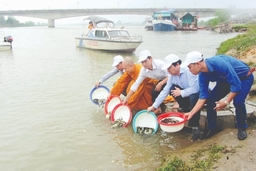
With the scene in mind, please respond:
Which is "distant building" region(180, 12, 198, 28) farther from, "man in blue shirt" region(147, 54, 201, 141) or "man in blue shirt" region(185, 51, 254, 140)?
"man in blue shirt" region(185, 51, 254, 140)

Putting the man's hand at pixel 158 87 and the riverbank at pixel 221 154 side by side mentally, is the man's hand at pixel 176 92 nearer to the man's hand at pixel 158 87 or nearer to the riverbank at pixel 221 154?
the man's hand at pixel 158 87

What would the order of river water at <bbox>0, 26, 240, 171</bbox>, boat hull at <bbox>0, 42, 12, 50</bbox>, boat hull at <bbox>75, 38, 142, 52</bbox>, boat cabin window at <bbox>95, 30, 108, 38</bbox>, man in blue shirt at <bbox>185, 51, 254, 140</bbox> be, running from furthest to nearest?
1. boat hull at <bbox>0, 42, 12, 50</bbox>
2. boat cabin window at <bbox>95, 30, 108, 38</bbox>
3. boat hull at <bbox>75, 38, 142, 52</bbox>
4. river water at <bbox>0, 26, 240, 171</bbox>
5. man in blue shirt at <bbox>185, 51, 254, 140</bbox>

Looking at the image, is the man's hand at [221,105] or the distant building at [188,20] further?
the distant building at [188,20]

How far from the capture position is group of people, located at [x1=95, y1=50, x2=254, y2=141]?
3982 millimetres

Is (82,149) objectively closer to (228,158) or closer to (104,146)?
(104,146)

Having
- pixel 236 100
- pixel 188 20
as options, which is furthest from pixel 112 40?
pixel 188 20

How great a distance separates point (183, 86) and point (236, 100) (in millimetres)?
1211

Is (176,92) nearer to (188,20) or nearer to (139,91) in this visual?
(139,91)

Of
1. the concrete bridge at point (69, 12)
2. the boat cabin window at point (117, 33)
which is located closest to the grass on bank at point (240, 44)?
the boat cabin window at point (117, 33)

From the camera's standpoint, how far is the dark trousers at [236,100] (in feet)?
13.5

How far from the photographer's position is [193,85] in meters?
4.89

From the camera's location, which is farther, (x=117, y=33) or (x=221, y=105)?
(x=117, y=33)

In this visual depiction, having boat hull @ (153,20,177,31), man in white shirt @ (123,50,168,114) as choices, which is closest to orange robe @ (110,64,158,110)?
man in white shirt @ (123,50,168,114)

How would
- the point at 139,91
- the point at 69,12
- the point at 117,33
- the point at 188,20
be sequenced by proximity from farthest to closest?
the point at 69,12 → the point at 188,20 → the point at 117,33 → the point at 139,91
